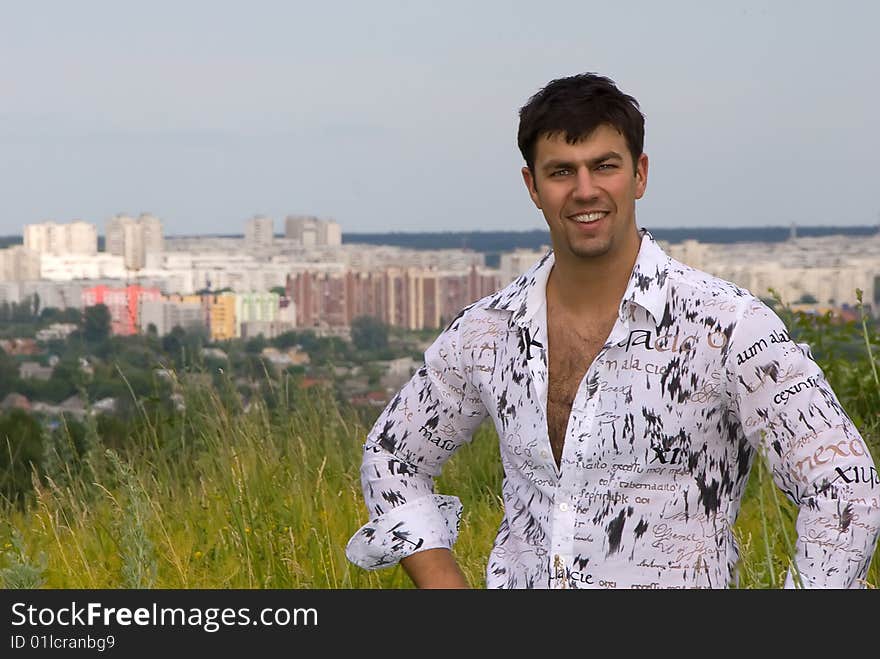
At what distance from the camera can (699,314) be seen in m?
2.93

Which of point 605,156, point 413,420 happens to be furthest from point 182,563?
point 605,156

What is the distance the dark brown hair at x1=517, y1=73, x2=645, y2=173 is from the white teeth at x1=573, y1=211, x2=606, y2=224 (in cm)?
19

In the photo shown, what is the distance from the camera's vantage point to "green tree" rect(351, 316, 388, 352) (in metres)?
29.0

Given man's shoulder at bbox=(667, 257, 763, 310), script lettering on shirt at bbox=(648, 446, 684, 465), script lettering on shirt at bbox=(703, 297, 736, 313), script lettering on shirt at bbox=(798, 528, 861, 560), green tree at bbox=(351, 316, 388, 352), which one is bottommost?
green tree at bbox=(351, 316, 388, 352)

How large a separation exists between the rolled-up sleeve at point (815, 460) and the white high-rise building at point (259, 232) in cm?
7097

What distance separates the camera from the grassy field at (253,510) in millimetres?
4492

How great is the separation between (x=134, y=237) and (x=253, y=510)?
219ft

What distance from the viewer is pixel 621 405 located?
9.70 feet

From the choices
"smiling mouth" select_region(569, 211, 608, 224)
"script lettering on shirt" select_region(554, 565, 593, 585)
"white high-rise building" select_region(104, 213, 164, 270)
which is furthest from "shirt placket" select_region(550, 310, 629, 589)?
"white high-rise building" select_region(104, 213, 164, 270)

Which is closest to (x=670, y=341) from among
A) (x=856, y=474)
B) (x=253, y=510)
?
(x=856, y=474)

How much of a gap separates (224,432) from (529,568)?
12.8 ft

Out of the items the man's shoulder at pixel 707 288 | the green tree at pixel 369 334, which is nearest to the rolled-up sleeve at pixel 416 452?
the man's shoulder at pixel 707 288

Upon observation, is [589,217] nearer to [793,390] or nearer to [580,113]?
[580,113]

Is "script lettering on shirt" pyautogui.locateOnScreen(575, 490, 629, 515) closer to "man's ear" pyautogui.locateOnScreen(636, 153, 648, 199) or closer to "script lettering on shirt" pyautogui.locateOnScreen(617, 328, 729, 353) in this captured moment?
"script lettering on shirt" pyautogui.locateOnScreen(617, 328, 729, 353)
